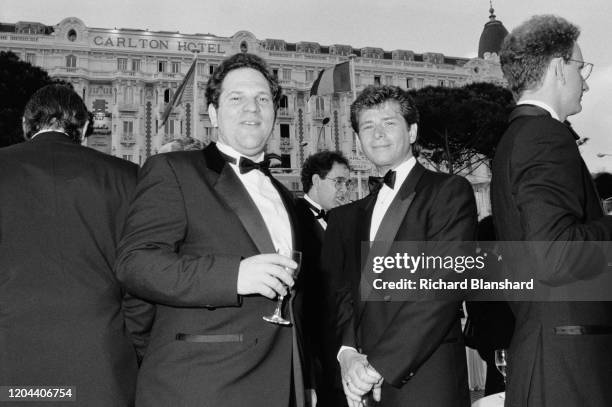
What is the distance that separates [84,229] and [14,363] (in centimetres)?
67

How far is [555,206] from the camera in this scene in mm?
1932

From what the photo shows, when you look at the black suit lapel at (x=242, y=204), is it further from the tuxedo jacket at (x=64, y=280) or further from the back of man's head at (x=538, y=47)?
the back of man's head at (x=538, y=47)

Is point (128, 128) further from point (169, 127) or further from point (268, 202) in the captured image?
point (268, 202)

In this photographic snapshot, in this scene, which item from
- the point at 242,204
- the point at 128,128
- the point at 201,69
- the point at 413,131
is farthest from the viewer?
the point at 201,69

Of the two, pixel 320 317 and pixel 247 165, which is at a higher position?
pixel 247 165

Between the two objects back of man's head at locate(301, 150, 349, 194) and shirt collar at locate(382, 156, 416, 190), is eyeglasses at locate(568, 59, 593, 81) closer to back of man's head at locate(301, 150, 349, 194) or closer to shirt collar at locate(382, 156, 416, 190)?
shirt collar at locate(382, 156, 416, 190)

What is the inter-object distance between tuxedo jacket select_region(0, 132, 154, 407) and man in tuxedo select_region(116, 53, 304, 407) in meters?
0.58

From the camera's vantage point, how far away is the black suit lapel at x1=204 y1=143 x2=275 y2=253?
206cm

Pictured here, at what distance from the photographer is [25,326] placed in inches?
95.9

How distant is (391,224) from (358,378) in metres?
0.73

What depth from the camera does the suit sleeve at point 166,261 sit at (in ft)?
5.87


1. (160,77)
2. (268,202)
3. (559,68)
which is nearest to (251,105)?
(268,202)

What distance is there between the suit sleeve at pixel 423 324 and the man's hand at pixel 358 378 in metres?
0.07

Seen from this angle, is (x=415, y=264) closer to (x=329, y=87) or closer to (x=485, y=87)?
(x=329, y=87)
